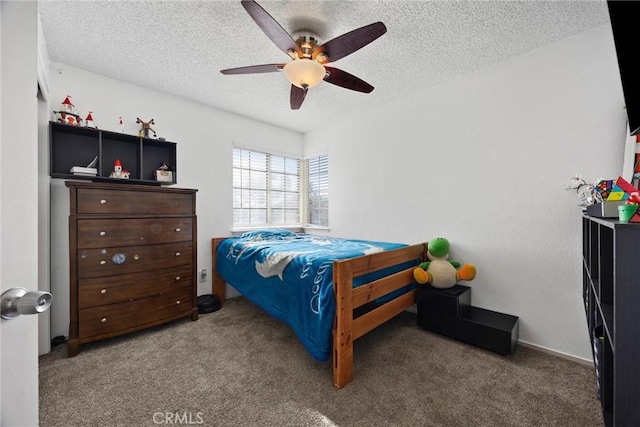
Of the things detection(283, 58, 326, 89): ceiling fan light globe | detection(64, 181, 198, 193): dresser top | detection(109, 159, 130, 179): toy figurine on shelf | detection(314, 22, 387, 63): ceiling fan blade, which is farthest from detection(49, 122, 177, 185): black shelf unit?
detection(314, 22, 387, 63): ceiling fan blade

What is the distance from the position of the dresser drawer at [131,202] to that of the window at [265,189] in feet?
3.46

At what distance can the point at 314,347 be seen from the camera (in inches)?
67.2

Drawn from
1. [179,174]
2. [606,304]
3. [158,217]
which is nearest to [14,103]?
[606,304]

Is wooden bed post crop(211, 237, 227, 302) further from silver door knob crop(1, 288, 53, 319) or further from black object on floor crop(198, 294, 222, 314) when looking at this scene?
silver door knob crop(1, 288, 53, 319)

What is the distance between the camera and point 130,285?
222 centimetres

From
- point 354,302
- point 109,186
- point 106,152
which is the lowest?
point 354,302

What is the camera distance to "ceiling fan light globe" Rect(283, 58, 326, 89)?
1765 mm

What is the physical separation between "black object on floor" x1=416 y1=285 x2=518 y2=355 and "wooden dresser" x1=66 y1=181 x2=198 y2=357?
7.50 ft

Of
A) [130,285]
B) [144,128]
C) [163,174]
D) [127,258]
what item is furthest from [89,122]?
[130,285]

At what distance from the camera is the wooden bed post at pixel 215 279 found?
3.20 m

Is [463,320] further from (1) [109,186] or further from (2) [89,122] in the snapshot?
(2) [89,122]

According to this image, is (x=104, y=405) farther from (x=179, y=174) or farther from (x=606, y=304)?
(x=606, y=304)

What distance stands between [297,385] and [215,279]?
1957 mm

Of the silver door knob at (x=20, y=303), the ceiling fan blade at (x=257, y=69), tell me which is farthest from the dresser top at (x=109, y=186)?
the silver door knob at (x=20, y=303)
